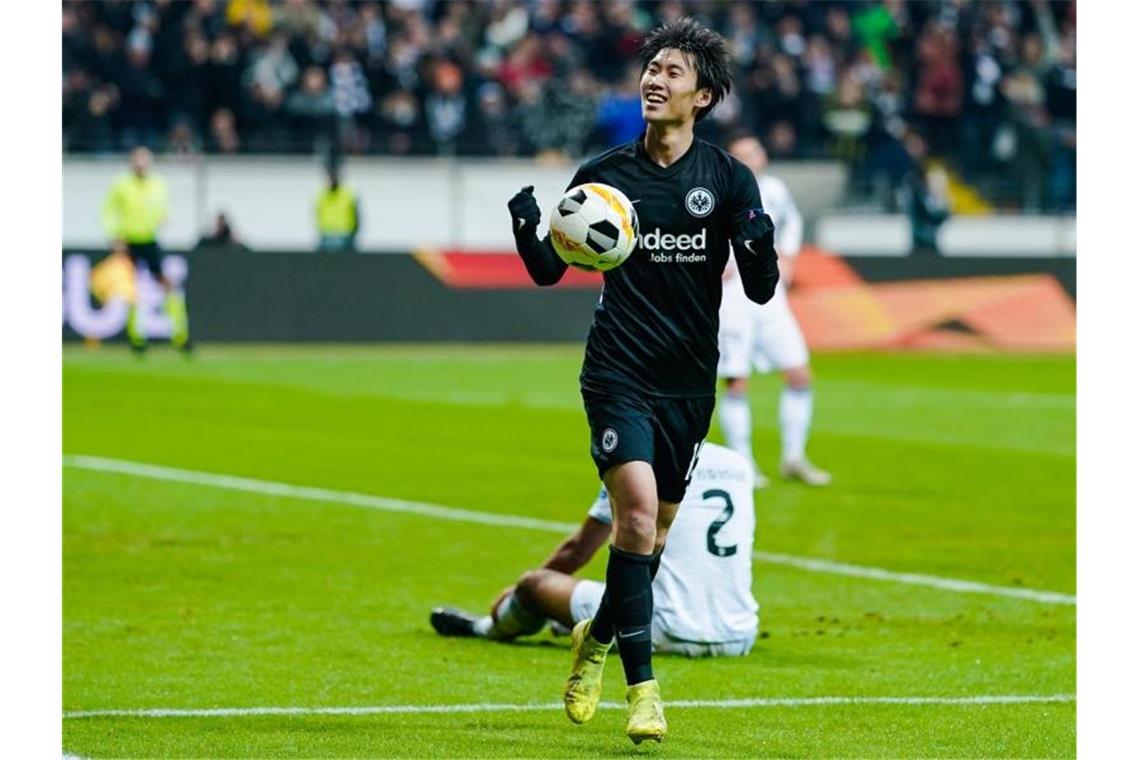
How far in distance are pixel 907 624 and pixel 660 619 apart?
1.50 m

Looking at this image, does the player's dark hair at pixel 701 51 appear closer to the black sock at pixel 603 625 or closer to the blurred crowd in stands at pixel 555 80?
the black sock at pixel 603 625

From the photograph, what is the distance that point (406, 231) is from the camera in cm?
3238

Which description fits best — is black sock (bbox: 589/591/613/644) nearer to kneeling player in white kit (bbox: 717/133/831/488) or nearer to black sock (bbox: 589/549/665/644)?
black sock (bbox: 589/549/665/644)

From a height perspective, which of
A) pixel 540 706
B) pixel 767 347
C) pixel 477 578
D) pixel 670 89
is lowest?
pixel 540 706

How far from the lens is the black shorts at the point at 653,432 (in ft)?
23.7

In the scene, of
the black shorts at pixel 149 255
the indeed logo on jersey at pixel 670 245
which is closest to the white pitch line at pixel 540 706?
the indeed logo on jersey at pixel 670 245

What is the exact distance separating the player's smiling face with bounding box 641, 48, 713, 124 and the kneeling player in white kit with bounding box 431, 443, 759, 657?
6.15 feet

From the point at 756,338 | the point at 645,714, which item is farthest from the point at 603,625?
the point at 756,338

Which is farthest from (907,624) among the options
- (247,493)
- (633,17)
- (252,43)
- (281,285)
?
(633,17)

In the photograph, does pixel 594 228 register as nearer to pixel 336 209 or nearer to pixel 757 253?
pixel 757 253

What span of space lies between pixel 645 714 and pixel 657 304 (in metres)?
1.41

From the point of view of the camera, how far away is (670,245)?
7348 millimetres

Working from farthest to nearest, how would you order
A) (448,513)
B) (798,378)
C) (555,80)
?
(555,80) < (798,378) < (448,513)

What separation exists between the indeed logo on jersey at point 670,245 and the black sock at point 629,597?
100 centimetres
